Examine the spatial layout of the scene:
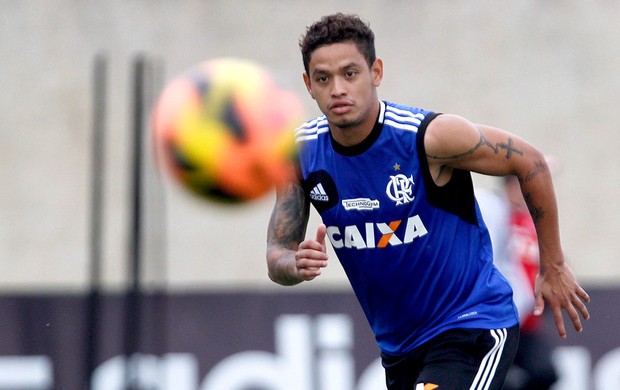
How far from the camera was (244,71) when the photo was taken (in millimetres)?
5441

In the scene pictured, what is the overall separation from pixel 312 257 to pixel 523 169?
101cm

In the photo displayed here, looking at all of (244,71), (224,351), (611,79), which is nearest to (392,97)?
(611,79)

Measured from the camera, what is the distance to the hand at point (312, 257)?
423 centimetres

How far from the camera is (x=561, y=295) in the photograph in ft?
15.5

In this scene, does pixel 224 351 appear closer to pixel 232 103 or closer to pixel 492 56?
Result: pixel 492 56

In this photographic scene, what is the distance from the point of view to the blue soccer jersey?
470 centimetres

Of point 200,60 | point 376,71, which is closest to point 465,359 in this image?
point 376,71

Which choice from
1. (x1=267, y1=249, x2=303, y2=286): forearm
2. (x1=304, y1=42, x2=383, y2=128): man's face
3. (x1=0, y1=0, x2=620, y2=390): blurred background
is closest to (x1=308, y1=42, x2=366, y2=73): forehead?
(x1=304, y1=42, x2=383, y2=128): man's face

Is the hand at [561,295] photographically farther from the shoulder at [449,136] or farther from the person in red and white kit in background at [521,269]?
the person in red and white kit in background at [521,269]

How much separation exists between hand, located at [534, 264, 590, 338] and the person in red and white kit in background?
283cm

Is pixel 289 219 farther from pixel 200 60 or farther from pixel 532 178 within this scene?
pixel 200 60

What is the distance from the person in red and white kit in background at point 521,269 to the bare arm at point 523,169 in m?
2.80

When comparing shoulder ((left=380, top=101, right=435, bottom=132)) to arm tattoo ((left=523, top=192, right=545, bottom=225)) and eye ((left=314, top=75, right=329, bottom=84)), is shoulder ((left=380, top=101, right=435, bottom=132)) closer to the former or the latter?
eye ((left=314, top=75, right=329, bottom=84))

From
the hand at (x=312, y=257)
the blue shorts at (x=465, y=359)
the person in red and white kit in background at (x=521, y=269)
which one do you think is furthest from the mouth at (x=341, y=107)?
the person in red and white kit in background at (x=521, y=269)
